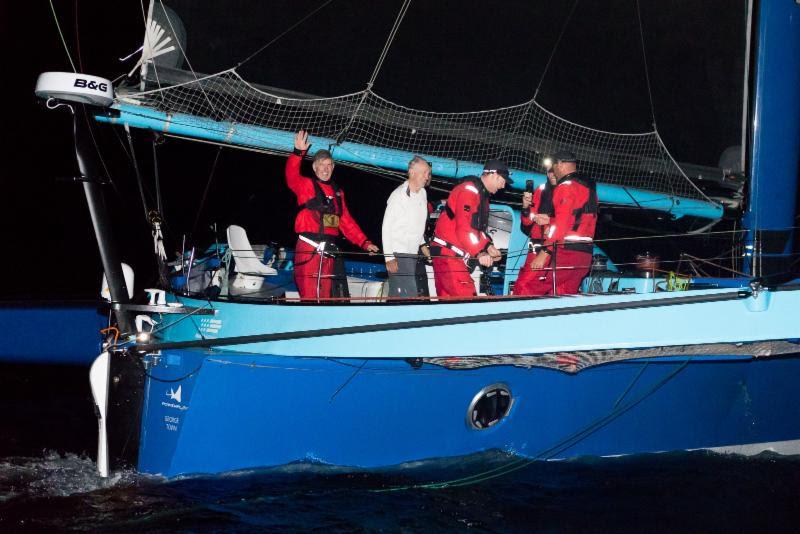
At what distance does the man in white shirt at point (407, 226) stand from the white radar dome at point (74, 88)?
1.88 metres

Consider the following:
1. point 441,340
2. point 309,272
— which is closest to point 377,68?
point 309,272

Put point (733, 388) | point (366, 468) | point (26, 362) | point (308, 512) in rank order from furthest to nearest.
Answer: point (26, 362) < point (733, 388) < point (366, 468) < point (308, 512)

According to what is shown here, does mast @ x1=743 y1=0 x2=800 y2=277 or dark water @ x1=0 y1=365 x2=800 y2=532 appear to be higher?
mast @ x1=743 y1=0 x2=800 y2=277

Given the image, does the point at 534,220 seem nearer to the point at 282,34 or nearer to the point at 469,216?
the point at 469,216

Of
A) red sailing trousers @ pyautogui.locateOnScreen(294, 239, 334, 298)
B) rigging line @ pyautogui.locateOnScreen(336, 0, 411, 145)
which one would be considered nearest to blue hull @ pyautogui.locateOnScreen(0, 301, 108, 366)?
red sailing trousers @ pyautogui.locateOnScreen(294, 239, 334, 298)

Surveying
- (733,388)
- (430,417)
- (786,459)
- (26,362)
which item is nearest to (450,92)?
(430,417)

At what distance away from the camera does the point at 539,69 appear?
6.71 m

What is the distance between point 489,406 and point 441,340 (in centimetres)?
150

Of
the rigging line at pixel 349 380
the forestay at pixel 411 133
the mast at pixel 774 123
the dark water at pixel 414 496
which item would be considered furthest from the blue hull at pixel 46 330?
the mast at pixel 774 123

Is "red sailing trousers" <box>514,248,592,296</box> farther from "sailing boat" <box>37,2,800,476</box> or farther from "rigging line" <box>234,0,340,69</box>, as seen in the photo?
"rigging line" <box>234,0,340,69</box>

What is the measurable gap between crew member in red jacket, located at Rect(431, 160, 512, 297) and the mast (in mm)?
1528

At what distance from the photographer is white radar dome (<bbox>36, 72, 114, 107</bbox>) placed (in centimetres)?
479

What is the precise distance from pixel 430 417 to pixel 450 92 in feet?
8.66

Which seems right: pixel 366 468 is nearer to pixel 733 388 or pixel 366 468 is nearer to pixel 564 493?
pixel 564 493
